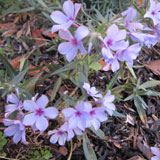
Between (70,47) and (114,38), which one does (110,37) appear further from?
(70,47)

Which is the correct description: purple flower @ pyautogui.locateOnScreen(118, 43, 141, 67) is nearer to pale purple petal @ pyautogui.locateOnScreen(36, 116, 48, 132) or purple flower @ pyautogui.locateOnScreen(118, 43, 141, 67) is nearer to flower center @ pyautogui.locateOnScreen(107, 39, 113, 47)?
flower center @ pyautogui.locateOnScreen(107, 39, 113, 47)

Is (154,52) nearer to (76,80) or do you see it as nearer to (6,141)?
(76,80)

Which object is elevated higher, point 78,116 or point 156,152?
point 78,116

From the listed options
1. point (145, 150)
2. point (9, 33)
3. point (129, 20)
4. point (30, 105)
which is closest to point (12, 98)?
point (30, 105)

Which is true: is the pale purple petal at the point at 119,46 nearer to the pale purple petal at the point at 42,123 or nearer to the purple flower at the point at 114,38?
the purple flower at the point at 114,38

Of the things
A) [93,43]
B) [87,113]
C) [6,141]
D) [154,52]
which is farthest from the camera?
[154,52]

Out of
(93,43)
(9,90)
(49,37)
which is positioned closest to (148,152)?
(93,43)
